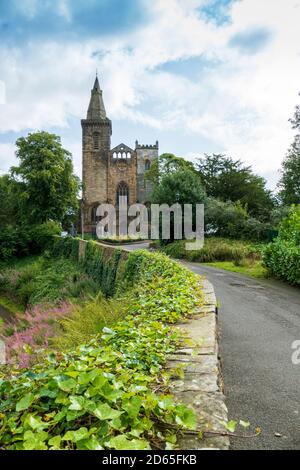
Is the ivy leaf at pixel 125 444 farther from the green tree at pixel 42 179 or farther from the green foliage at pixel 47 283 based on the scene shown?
the green tree at pixel 42 179

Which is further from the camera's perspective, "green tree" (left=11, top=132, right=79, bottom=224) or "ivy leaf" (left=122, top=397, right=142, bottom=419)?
"green tree" (left=11, top=132, right=79, bottom=224)

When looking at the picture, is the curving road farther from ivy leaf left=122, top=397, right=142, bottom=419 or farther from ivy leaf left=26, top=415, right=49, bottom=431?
ivy leaf left=26, top=415, right=49, bottom=431

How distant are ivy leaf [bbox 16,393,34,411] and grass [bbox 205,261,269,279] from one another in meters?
13.3

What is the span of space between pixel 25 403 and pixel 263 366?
333cm

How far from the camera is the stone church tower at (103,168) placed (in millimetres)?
58188

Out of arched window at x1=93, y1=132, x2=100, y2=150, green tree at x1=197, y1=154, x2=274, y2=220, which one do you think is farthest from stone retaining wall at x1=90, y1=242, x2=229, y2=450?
arched window at x1=93, y1=132, x2=100, y2=150

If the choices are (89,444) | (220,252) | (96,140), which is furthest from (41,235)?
(89,444)

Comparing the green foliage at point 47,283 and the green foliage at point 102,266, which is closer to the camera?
the green foliage at point 102,266

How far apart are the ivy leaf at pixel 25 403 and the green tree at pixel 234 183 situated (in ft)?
101

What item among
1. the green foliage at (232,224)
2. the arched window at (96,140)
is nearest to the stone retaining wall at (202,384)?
the green foliage at (232,224)

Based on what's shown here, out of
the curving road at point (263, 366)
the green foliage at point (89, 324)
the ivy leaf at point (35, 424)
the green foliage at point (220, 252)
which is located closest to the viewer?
the ivy leaf at point (35, 424)

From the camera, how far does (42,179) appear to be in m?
35.0

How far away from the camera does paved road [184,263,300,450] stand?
2.93 metres
